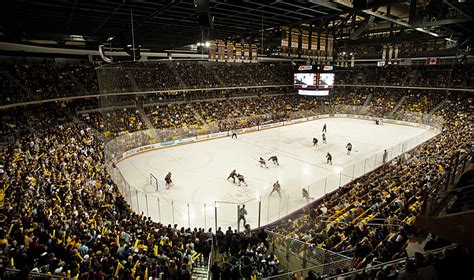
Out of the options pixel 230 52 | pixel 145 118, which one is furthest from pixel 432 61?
pixel 145 118

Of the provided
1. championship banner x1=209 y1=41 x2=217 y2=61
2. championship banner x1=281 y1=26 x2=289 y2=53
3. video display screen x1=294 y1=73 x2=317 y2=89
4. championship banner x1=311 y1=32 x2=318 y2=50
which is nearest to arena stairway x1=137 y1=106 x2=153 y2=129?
video display screen x1=294 y1=73 x2=317 y2=89

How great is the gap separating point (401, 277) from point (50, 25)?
15.6 meters

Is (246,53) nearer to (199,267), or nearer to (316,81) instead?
(199,267)

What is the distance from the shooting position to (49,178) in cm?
1219

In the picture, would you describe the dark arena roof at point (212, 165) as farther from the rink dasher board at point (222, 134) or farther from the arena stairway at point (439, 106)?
the arena stairway at point (439, 106)

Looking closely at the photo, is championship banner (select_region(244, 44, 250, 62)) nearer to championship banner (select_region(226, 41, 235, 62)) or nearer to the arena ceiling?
championship banner (select_region(226, 41, 235, 62))

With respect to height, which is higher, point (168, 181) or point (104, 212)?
point (104, 212)

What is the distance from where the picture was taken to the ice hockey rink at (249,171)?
44.8 feet

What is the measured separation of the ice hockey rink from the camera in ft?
44.8

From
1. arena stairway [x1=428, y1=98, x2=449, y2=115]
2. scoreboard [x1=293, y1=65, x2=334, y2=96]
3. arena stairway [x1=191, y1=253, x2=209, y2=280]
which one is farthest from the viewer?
arena stairway [x1=428, y1=98, x2=449, y2=115]

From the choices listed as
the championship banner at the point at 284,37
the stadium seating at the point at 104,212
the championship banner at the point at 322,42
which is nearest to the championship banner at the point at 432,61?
the stadium seating at the point at 104,212

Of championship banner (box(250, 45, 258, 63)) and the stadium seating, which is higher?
championship banner (box(250, 45, 258, 63))

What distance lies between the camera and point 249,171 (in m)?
20.1

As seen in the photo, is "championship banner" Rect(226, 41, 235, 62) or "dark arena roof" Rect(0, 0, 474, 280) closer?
"dark arena roof" Rect(0, 0, 474, 280)
